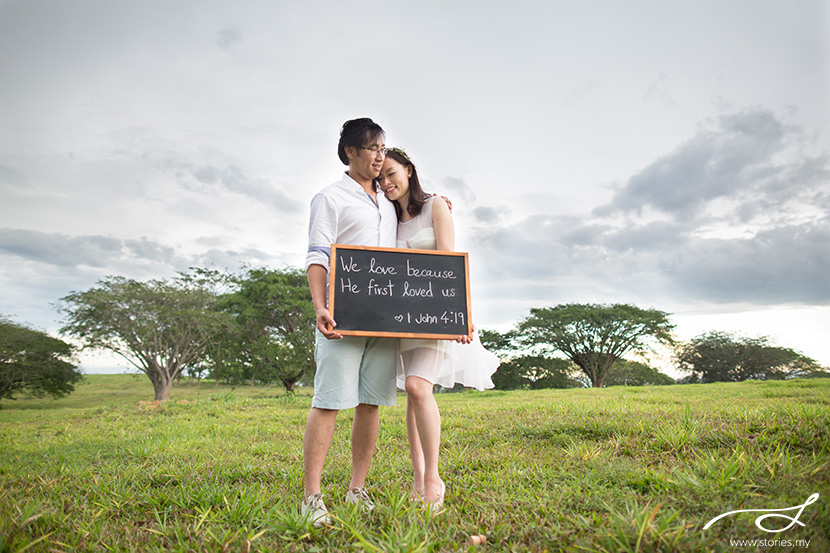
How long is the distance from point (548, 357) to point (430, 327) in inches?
1195

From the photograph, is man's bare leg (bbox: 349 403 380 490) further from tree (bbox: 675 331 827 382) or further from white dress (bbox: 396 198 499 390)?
tree (bbox: 675 331 827 382)

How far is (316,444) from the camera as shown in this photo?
2.62 m

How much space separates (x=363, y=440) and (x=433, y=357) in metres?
0.68

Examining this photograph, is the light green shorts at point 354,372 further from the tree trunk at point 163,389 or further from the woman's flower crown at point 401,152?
the tree trunk at point 163,389

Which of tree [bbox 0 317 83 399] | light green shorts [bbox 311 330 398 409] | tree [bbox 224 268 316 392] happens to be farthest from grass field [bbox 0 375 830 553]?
tree [bbox 0 317 83 399]

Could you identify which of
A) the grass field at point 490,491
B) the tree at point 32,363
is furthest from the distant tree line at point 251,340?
the grass field at point 490,491

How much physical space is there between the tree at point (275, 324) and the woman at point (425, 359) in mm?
22181

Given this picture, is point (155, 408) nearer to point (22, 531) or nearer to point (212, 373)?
point (22, 531)

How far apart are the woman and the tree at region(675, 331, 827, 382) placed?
1201 inches

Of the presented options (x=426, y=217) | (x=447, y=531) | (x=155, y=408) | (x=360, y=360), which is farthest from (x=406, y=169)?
(x=155, y=408)

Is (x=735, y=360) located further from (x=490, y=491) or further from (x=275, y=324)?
(x=490, y=491)

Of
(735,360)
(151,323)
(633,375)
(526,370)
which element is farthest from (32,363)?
(735,360)

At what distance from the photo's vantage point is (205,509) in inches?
104

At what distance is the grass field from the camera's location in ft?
6.39
